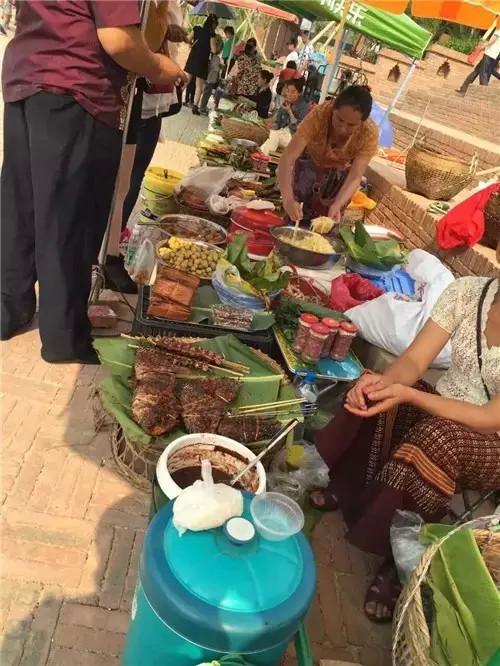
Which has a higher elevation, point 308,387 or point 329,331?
point 329,331

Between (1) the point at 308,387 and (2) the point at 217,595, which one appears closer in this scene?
(2) the point at 217,595

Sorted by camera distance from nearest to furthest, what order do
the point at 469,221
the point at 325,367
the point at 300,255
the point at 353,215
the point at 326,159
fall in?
the point at 325,367, the point at 300,255, the point at 469,221, the point at 326,159, the point at 353,215

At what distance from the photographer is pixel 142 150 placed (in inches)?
187

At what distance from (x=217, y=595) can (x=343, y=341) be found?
2.19m

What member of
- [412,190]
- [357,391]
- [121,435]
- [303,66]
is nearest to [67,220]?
[121,435]

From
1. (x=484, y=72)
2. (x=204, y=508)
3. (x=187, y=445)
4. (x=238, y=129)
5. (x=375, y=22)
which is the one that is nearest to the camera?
(x=204, y=508)

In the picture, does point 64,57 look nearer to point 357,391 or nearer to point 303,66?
point 357,391

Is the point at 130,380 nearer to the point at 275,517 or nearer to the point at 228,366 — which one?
the point at 228,366

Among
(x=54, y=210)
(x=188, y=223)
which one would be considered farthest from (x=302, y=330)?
(x=188, y=223)

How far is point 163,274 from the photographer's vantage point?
10.7ft

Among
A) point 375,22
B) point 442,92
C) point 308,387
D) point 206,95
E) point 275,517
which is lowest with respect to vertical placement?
point 206,95

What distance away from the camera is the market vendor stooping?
16.4 feet

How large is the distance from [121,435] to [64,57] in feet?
6.52

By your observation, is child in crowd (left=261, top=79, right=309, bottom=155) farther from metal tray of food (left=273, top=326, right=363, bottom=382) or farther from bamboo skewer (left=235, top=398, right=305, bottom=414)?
bamboo skewer (left=235, top=398, right=305, bottom=414)
